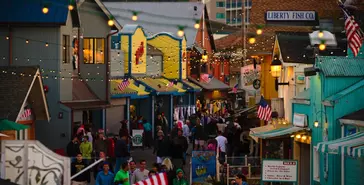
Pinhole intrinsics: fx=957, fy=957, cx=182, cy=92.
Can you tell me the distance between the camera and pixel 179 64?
61688mm

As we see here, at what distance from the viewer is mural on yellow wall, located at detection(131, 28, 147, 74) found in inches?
1997

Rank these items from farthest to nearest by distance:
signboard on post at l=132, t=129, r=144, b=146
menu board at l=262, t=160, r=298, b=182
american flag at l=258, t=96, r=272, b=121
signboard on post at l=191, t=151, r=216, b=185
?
signboard on post at l=132, t=129, r=144, b=146
american flag at l=258, t=96, r=272, b=121
signboard on post at l=191, t=151, r=216, b=185
menu board at l=262, t=160, r=298, b=182

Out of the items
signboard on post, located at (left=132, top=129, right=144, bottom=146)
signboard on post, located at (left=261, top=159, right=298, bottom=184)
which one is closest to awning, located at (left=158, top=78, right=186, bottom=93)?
signboard on post, located at (left=132, top=129, right=144, bottom=146)

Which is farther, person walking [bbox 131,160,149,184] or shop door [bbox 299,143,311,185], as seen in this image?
shop door [bbox 299,143,311,185]

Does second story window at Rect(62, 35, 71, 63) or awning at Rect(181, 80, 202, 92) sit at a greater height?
second story window at Rect(62, 35, 71, 63)

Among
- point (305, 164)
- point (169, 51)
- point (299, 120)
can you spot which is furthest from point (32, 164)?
point (169, 51)

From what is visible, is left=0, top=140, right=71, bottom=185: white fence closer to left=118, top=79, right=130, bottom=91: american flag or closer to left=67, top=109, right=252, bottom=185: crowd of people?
left=67, top=109, right=252, bottom=185: crowd of people

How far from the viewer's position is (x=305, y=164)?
31.3 m

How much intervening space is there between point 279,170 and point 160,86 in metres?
29.5

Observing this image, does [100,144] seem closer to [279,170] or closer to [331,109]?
[331,109]

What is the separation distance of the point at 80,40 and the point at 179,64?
67.4 feet

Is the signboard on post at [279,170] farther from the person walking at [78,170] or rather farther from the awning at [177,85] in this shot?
the awning at [177,85]

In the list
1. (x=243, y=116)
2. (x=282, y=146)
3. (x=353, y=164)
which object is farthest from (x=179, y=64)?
(x=353, y=164)

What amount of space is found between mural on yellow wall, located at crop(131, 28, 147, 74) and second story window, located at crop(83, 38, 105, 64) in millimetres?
6804
